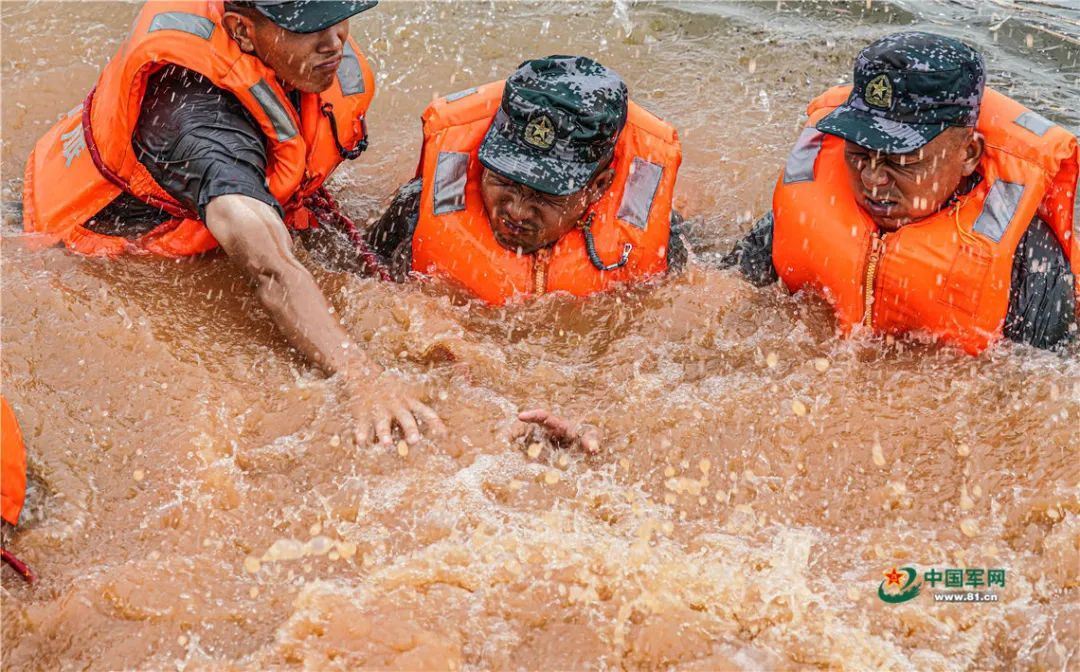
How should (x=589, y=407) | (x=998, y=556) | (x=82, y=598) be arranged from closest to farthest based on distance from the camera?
(x=82, y=598), (x=998, y=556), (x=589, y=407)

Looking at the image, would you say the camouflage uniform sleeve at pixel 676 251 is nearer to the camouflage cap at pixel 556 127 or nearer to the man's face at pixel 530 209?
the man's face at pixel 530 209

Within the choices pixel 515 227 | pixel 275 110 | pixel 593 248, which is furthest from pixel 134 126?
pixel 593 248

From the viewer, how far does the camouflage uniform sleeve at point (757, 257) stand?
521 cm

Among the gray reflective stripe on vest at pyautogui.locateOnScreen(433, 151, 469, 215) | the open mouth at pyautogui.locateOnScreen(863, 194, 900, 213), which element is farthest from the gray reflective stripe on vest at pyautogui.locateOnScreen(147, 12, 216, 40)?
the open mouth at pyautogui.locateOnScreen(863, 194, 900, 213)

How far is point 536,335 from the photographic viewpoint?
4.95 m

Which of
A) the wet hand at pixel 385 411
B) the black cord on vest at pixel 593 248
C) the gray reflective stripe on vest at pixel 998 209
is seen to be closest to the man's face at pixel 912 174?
the gray reflective stripe on vest at pixel 998 209

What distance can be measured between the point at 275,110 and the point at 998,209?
2.89m

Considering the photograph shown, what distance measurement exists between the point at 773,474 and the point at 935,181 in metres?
1.41

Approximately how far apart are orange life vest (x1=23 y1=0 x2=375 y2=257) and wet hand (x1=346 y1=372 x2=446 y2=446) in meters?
1.21

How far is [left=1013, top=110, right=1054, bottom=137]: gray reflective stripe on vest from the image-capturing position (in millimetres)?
4723

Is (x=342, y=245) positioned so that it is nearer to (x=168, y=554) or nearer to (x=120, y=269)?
(x=120, y=269)

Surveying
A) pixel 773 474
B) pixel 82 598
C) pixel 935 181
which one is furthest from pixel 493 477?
pixel 935 181

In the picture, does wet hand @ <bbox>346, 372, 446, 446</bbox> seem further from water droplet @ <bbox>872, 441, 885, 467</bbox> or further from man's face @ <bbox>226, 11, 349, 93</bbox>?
water droplet @ <bbox>872, 441, 885, 467</bbox>

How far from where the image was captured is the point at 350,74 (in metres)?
5.29
